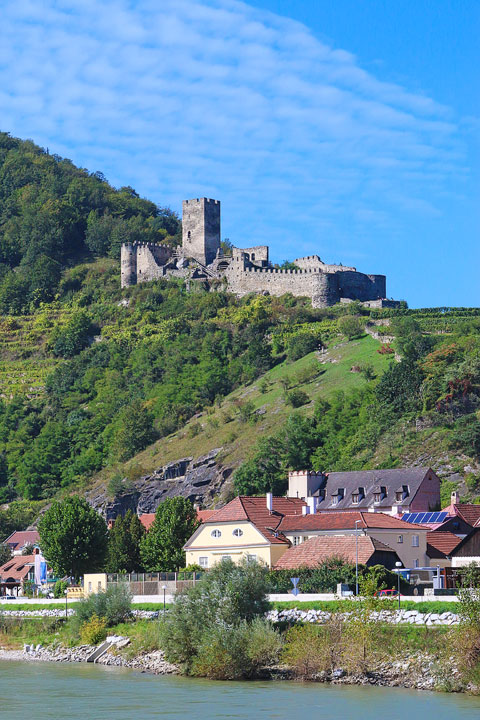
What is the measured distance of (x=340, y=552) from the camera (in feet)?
175

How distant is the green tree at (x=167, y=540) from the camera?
6762cm

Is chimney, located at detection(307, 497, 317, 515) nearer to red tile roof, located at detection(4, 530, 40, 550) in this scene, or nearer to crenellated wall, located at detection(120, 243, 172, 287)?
red tile roof, located at detection(4, 530, 40, 550)

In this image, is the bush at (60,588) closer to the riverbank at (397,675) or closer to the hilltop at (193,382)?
the riverbank at (397,675)

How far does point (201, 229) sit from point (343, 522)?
85373 millimetres

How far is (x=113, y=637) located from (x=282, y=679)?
12.0 meters

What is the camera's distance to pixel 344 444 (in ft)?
298

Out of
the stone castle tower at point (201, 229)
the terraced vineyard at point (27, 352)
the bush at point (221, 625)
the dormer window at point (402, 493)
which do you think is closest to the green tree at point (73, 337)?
the terraced vineyard at point (27, 352)

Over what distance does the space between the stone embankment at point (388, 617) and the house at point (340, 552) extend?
15.5 feet

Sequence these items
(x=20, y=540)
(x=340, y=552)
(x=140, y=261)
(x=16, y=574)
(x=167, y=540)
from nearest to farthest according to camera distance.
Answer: (x=340, y=552)
(x=167, y=540)
(x=16, y=574)
(x=20, y=540)
(x=140, y=261)

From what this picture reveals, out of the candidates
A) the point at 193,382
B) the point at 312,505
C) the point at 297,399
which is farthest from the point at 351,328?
the point at 312,505

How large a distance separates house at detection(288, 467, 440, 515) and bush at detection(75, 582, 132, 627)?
16.5 metres

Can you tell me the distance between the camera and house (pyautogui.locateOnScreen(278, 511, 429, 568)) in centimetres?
5881

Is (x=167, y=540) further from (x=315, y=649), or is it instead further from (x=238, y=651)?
(x=315, y=649)

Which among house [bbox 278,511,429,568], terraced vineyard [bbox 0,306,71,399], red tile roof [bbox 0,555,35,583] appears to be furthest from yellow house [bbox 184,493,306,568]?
terraced vineyard [bbox 0,306,71,399]
